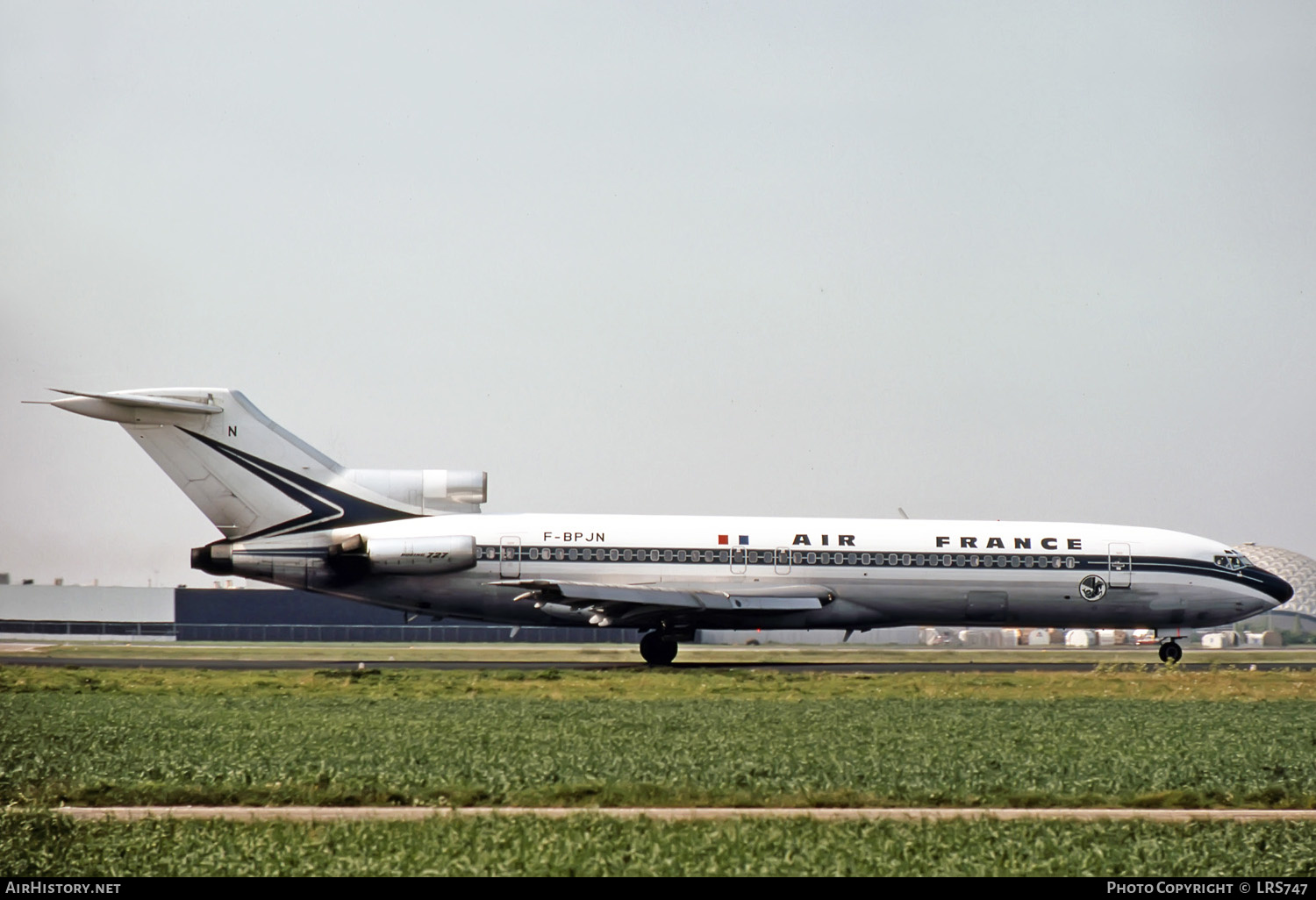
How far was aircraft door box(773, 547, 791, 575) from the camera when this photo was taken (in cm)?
3447

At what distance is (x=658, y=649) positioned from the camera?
1356 inches

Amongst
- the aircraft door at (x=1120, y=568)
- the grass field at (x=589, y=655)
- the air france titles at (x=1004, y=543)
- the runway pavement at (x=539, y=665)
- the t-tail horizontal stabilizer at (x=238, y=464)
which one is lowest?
the grass field at (x=589, y=655)

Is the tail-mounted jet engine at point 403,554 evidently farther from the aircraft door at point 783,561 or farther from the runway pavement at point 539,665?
the aircraft door at point 783,561

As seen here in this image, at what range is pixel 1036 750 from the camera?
624 inches

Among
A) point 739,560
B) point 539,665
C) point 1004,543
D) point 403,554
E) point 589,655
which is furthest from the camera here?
point 589,655

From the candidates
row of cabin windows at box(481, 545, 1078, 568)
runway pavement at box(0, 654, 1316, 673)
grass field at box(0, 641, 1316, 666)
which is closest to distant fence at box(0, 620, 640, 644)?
grass field at box(0, 641, 1316, 666)

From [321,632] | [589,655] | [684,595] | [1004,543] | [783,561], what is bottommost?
[321,632]

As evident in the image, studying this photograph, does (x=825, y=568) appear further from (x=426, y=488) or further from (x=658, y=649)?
(x=426, y=488)

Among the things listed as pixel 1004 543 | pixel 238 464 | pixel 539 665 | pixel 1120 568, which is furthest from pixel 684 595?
pixel 1120 568

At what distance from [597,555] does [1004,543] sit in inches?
437

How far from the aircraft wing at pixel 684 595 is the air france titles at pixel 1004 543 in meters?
3.56

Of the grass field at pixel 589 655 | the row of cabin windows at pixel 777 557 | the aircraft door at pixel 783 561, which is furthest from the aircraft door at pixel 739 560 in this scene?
the grass field at pixel 589 655

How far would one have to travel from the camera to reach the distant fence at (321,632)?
68.8 metres
